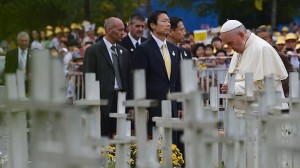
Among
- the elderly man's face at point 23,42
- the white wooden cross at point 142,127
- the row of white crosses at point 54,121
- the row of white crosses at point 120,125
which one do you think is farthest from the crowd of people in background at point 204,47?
the row of white crosses at point 54,121

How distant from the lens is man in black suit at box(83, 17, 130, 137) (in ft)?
41.8

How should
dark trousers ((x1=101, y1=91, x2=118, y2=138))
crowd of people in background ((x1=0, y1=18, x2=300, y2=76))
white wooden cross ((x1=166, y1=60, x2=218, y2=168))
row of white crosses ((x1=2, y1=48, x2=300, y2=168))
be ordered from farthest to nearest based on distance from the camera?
crowd of people in background ((x1=0, y1=18, x2=300, y2=76)), dark trousers ((x1=101, y1=91, x2=118, y2=138)), white wooden cross ((x1=166, y1=60, x2=218, y2=168)), row of white crosses ((x1=2, y1=48, x2=300, y2=168))

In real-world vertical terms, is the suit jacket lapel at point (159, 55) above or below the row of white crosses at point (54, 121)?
above

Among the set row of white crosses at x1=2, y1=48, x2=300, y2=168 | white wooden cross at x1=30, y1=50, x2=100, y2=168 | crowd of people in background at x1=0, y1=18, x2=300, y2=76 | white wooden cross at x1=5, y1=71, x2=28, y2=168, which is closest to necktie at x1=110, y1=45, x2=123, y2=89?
crowd of people in background at x1=0, y1=18, x2=300, y2=76

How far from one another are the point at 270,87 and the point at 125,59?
574cm

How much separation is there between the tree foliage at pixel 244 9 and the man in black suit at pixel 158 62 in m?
24.8

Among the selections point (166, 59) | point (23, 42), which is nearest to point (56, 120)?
point (166, 59)

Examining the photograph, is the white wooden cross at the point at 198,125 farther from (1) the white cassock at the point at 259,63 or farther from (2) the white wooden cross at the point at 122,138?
(1) the white cassock at the point at 259,63

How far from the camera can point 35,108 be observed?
5633 mm

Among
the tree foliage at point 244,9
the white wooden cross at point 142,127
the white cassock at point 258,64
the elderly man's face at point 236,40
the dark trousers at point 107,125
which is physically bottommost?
the dark trousers at point 107,125

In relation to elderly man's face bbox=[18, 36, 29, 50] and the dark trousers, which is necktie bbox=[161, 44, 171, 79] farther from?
elderly man's face bbox=[18, 36, 29, 50]

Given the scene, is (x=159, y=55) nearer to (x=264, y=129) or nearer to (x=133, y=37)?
(x=133, y=37)

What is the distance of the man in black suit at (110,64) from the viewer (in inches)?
501

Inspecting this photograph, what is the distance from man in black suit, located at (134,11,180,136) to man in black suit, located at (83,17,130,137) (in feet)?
1.63
